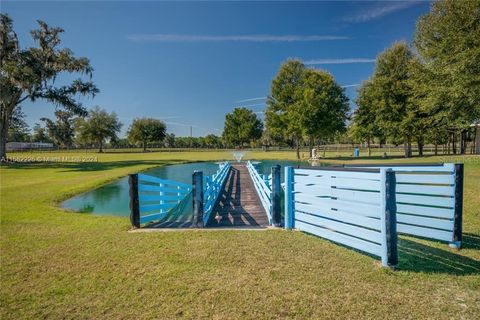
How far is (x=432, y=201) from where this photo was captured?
4.41m

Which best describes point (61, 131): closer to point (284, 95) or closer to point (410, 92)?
point (284, 95)

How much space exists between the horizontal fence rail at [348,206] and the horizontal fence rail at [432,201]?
2.91 feet

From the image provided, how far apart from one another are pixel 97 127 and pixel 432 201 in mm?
68087

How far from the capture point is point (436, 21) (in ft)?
62.5

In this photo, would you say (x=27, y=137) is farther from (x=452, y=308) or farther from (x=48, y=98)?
(x=452, y=308)

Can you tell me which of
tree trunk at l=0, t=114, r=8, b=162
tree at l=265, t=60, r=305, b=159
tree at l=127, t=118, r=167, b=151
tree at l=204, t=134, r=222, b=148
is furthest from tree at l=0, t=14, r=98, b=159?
tree at l=204, t=134, r=222, b=148

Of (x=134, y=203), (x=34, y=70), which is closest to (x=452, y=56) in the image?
(x=134, y=203)

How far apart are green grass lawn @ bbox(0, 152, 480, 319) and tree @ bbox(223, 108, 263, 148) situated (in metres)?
62.5

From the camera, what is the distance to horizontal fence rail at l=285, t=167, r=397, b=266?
3529 mm

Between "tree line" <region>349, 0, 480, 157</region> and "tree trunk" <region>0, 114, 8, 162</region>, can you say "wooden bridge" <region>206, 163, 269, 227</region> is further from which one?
"tree trunk" <region>0, 114, 8, 162</region>

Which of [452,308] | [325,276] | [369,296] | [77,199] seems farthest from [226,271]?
Result: [77,199]

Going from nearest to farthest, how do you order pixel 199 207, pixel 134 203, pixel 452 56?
pixel 134 203 → pixel 199 207 → pixel 452 56

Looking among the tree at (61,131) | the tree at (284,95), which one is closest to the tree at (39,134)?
the tree at (61,131)

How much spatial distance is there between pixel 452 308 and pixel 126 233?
5255 millimetres
